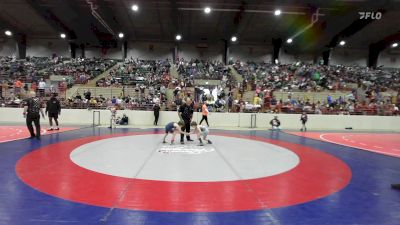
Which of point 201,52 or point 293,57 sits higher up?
point 201,52

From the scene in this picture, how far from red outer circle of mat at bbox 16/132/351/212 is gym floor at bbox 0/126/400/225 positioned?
17mm

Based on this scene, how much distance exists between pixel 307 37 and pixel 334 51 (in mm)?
6507

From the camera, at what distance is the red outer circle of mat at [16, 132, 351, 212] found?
4477mm

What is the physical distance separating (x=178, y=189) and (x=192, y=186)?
30cm

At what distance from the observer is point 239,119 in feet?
61.8

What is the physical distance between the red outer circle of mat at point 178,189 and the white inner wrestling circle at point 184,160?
1.14 ft

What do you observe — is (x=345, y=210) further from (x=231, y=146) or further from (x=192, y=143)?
(x=192, y=143)

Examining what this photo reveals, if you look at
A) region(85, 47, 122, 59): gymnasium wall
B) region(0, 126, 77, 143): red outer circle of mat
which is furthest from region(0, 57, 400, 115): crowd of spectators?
region(0, 126, 77, 143): red outer circle of mat

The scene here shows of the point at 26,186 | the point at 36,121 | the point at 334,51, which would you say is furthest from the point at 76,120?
the point at 334,51

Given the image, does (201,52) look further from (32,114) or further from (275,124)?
(32,114)

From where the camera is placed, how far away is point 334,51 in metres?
38.0

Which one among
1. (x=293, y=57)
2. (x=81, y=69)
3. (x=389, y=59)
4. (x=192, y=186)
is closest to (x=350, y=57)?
(x=389, y=59)

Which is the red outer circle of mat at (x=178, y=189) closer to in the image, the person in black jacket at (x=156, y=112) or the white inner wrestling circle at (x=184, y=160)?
the white inner wrestling circle at (x=184, y=160)

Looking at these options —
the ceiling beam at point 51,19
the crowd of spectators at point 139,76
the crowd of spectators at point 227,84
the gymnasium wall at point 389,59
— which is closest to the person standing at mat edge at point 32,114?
the crowd of spectators at point 227,84
